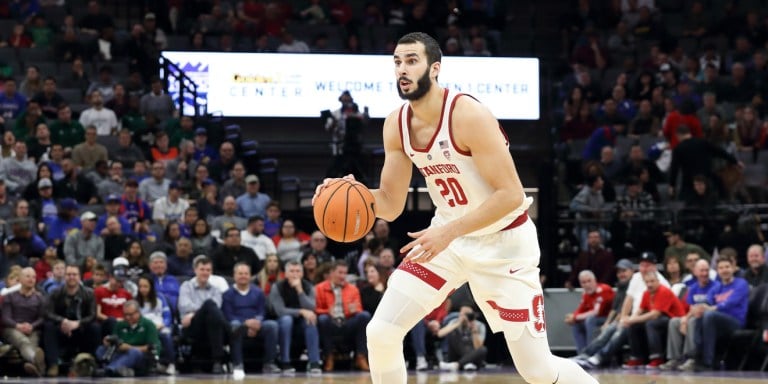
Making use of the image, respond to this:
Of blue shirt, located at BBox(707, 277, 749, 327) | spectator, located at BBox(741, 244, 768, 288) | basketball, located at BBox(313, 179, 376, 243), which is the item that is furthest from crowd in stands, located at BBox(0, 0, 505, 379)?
basketball, located at BBox(313, 179, 376, 243)

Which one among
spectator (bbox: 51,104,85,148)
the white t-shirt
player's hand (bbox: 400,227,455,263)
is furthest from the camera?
spectator (bbox: 51,104,85,148)

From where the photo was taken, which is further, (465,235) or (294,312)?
(294,312)

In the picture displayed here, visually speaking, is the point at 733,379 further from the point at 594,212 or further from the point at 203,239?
the point at 203,239

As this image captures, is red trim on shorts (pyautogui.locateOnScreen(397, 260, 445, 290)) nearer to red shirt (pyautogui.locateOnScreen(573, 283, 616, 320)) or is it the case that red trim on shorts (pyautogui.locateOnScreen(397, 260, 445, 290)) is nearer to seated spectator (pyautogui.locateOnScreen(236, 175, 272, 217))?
red shirt (pyautogui.locateOnScreen(573, 283, 616, 320))

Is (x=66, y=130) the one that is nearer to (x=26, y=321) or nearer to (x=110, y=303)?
(x=110, y=303)

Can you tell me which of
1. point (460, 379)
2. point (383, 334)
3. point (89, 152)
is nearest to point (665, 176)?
point (460, 379)

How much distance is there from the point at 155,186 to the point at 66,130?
183 centimetres

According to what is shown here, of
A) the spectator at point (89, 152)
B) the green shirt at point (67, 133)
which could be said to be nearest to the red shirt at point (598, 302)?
the spectator at point (89, 152)

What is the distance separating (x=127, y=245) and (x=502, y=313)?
9590 mm

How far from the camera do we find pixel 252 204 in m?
17.2

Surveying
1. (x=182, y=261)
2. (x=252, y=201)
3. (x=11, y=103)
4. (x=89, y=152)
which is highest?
(x=11, y=103)

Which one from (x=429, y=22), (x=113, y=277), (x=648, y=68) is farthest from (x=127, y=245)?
(x=648, y=68)

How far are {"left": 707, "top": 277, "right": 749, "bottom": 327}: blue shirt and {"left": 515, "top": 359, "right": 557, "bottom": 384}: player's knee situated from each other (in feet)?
28.1

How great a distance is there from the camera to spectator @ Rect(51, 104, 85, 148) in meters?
17.6
